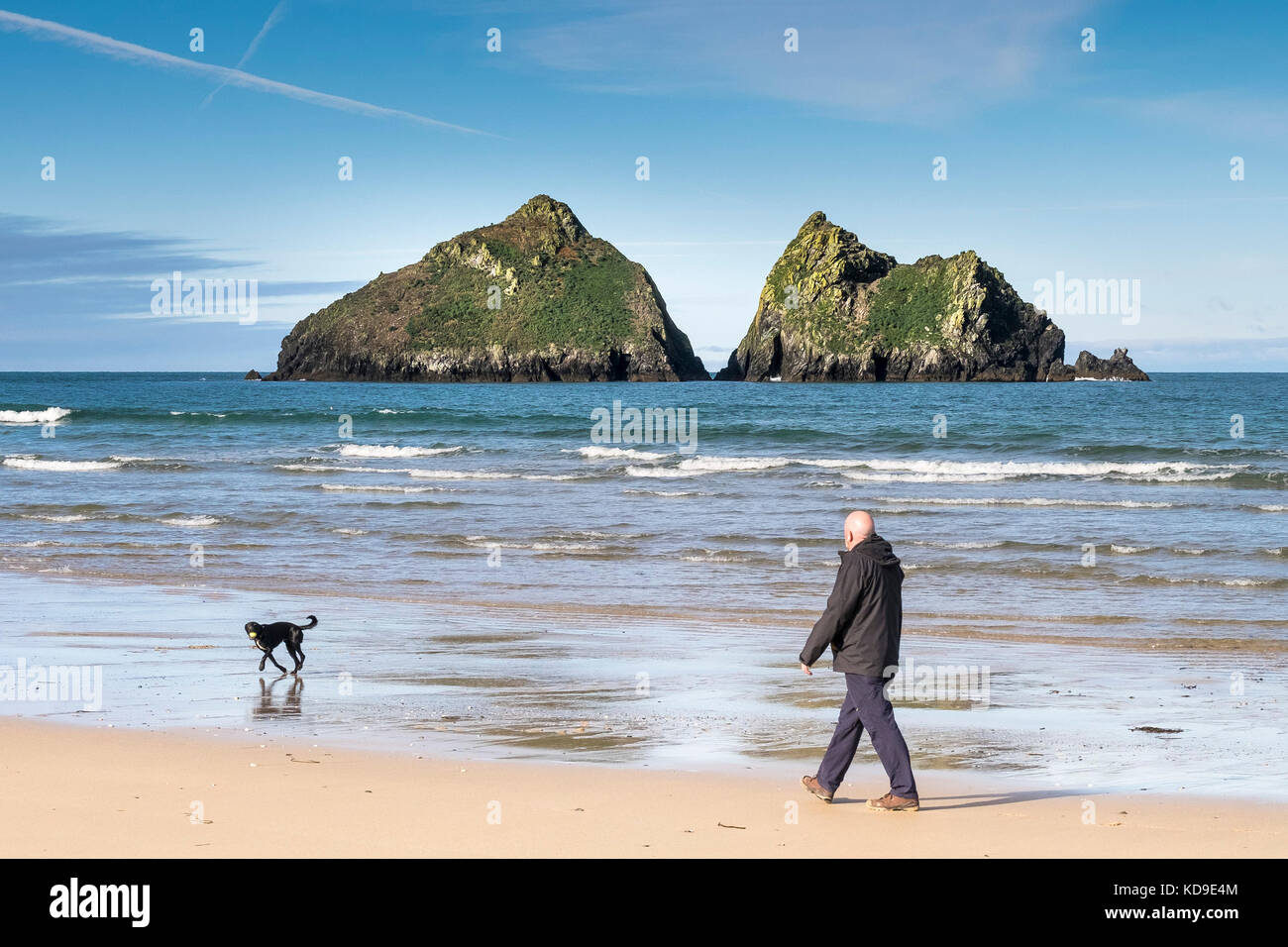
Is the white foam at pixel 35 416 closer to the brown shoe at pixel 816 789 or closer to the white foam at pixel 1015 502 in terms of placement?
the white foam at pixel 1015 502

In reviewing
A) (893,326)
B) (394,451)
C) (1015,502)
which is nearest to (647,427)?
(394,451)

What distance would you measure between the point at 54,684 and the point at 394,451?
30041mm

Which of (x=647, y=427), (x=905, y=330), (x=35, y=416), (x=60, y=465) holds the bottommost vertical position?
(x=60, y=465)

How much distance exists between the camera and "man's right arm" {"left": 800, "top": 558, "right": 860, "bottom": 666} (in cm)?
625

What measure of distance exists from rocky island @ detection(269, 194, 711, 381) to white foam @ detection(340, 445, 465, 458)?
390ft

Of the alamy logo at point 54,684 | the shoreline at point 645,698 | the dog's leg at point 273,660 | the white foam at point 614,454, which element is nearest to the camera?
the shoreline at point 645,698

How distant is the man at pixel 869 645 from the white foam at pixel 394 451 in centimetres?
3269

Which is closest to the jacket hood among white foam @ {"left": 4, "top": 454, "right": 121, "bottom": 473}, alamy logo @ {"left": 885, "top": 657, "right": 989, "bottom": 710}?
alamy logo @ {"left": 885, "top": 657, "right": 989, "bottom": 710}

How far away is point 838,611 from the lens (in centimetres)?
629

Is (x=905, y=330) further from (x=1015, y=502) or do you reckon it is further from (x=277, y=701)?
(x=277, y=701)

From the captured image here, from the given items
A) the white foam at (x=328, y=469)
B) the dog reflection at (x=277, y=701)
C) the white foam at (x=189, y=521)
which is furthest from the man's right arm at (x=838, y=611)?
the white foam at (x=328, y=469)

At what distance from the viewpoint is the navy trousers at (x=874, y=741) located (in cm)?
622
